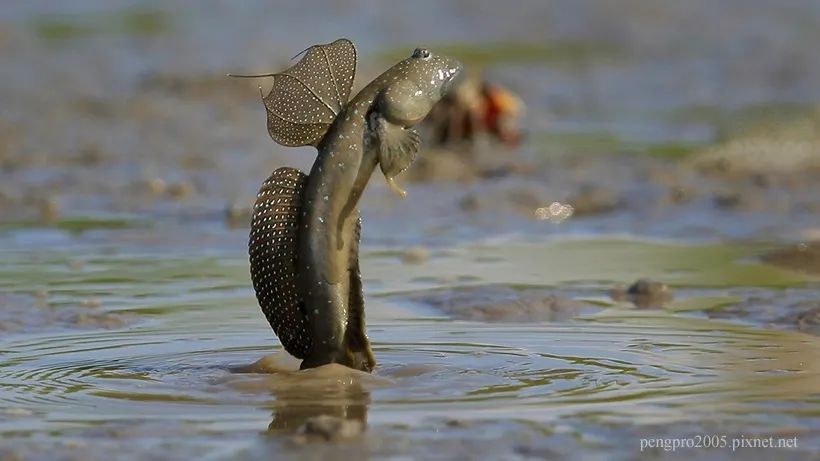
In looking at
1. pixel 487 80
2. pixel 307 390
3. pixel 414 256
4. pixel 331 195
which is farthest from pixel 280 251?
pixel 487 80

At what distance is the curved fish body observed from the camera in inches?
162

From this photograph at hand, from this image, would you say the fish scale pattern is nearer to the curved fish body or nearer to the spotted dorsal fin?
the curved fish body

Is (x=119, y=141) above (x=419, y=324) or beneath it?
above

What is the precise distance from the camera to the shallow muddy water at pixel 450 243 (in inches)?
151

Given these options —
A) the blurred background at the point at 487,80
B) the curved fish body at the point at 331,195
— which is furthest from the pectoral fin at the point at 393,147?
the blurred background at the point at 487,80

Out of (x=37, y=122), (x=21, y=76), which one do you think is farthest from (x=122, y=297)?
(x=21, y=76)

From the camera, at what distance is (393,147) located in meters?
4.09

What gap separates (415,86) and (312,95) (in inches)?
10.3

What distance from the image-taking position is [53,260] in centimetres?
665

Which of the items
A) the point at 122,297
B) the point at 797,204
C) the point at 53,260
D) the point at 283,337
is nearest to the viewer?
the point at 283,337

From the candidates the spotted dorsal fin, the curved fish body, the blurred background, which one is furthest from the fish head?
the blurred background

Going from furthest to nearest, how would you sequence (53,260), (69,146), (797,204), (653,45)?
(653,45)
(69,146)
(797,204)
(53,260)

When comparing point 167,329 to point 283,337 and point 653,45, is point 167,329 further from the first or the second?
point 653,45

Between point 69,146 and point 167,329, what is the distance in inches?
192
